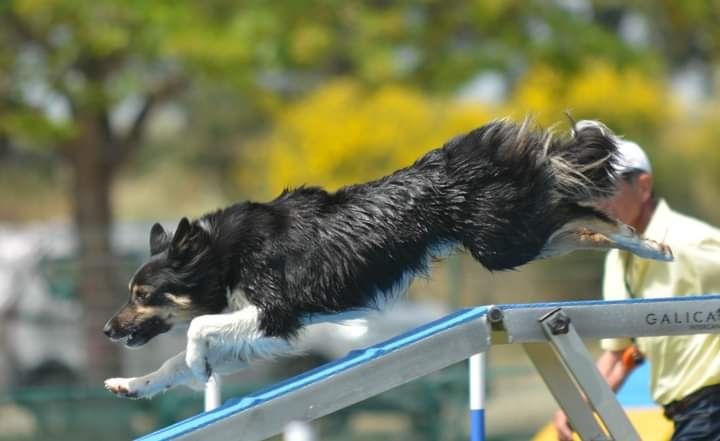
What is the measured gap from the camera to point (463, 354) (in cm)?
348

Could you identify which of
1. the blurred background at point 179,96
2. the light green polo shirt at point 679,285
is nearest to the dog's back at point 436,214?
the light green polo shirt at point 679,285

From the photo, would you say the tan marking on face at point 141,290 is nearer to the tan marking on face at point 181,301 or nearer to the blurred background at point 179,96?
the tan marking on face at point 181,301

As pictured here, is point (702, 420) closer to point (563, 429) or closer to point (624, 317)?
point (563, 429)

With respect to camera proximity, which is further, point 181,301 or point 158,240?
point 158,240

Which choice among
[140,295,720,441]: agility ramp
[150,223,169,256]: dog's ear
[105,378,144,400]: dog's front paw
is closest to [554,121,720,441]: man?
[140,295,720,441]: agility ramp

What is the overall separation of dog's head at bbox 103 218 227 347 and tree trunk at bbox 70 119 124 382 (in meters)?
5.88

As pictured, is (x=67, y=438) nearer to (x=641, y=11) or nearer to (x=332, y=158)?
(x=332, y=158)

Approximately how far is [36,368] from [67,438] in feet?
7.20

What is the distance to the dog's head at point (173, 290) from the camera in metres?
3.86

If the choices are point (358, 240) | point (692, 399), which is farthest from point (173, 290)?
point (692, 399)

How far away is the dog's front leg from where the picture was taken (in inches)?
153

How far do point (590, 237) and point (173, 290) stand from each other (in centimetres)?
132

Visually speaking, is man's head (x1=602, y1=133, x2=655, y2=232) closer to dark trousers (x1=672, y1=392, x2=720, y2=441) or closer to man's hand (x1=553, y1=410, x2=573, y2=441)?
dark trousers (x1=672, y1=392, x2=720, y2=441)

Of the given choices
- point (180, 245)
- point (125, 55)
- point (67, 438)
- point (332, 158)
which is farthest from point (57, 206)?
point (180, 245)
